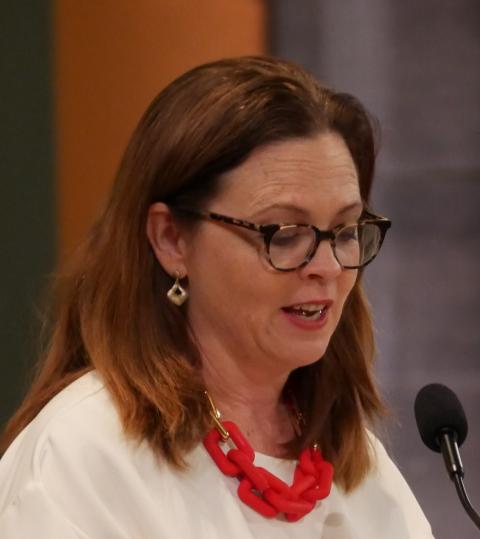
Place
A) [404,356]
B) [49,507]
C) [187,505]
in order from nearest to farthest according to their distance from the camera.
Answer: [49,507] → [187,505] → [404,356]

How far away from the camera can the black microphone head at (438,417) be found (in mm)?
1847

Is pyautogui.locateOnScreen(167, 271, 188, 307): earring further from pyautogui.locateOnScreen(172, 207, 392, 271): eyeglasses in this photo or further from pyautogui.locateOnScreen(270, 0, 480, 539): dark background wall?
pyautogui.locateOnScreen(270, 0, 480, 539): dark background wall

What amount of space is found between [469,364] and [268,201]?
181 centimetres

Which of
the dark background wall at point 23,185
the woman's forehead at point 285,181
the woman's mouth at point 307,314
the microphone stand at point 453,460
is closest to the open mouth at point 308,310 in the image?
the woman's mouth at point 307,314

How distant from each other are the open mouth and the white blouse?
220 millimetres

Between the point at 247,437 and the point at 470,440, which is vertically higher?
the point at 247,437

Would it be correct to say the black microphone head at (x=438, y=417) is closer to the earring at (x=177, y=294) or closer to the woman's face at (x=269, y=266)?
the woman's face at (x=269, y=266)

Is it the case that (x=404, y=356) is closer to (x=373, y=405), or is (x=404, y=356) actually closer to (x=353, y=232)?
(x=373, y=405)

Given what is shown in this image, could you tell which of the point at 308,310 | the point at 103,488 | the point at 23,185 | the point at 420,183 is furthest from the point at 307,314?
the point at 420,183

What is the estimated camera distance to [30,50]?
302cm

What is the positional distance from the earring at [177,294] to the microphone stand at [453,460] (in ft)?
1.31

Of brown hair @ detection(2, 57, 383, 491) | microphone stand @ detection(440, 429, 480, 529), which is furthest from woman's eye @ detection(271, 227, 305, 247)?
microphone stand @ detection(440, 429, 480, 529)

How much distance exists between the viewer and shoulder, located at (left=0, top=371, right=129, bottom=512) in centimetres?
166

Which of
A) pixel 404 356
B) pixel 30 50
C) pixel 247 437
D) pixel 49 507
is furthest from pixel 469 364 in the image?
pixel 49 507
